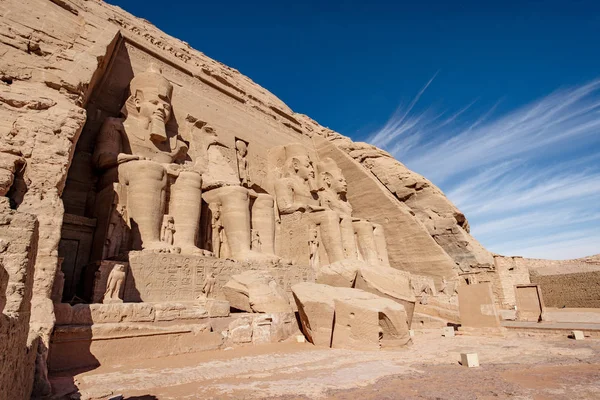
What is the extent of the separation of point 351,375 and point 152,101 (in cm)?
598

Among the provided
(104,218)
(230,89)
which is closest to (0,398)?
(104,218)

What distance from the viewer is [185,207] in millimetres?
6109

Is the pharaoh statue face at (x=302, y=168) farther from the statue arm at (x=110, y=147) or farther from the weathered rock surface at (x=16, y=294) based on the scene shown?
the weathered rock surface at (x=16, y=294)

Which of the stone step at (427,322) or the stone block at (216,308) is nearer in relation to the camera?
the stone block at (216,308)

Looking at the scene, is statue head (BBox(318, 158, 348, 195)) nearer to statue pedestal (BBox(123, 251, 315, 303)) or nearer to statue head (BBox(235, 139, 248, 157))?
statue head (BBox(235, 139, 248, 157))

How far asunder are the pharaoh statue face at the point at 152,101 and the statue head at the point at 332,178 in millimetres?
5050

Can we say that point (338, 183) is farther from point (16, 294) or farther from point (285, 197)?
point (16, 294)

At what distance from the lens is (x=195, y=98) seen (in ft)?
28.7

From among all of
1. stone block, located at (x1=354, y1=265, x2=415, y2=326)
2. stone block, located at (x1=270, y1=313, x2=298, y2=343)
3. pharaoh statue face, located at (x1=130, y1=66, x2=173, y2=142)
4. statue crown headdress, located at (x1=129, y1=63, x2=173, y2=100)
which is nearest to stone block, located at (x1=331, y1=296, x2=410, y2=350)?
stone block, located at (x1=270, y1=313, x2=298, y2=343)

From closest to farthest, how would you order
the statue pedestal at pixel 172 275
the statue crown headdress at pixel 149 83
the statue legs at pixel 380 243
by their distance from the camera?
the statue pedestal at pixel 172 275
the statue crown headdress at pixel 149 83
the statue legs at pixel 380 243

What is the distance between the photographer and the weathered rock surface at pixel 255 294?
4.83 meters

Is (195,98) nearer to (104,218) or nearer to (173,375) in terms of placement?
(104,218)

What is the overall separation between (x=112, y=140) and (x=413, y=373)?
222 inches

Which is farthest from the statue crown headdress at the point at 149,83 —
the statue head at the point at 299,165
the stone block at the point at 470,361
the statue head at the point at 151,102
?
the stone block at the point at 470,361
